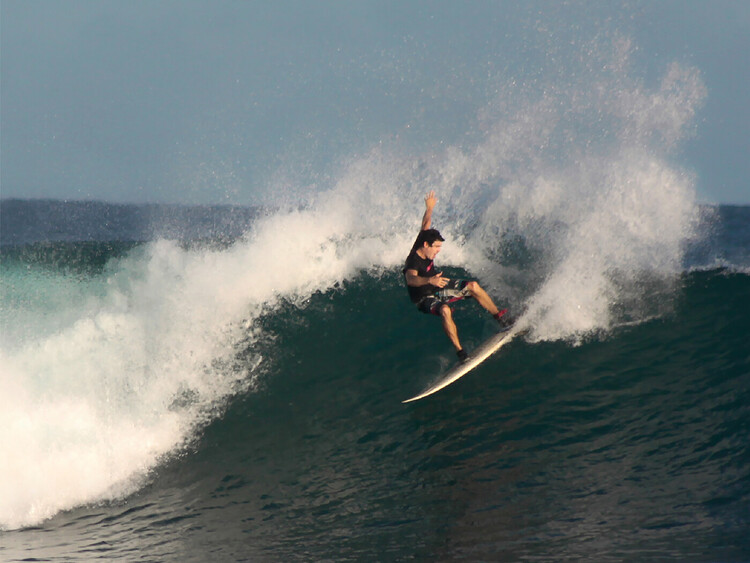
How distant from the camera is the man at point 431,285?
22.6ft

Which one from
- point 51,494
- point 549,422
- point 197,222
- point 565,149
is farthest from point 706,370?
point 197,222

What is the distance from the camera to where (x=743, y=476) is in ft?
17.4

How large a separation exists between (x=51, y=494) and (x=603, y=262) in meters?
6.51

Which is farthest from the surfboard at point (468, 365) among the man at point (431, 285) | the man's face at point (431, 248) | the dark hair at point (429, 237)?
the dark hair at point (429, 237)

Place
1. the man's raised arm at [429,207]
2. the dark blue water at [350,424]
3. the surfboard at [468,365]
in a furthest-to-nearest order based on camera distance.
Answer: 1. the surfboard at [468,365]
2. the man's raised arm at [429,207]
3. the dark blue water at [350,424]

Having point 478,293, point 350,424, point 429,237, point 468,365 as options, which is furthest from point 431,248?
point 350,424

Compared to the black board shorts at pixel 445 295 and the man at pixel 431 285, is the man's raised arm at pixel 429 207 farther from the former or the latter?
the black board shorts at pixel 445 295

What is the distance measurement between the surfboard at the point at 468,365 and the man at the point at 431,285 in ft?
0.29

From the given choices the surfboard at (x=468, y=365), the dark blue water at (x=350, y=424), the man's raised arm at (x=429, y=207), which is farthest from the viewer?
the surfboard at (x=468, y=365)

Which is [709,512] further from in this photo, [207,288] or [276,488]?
[207,288]

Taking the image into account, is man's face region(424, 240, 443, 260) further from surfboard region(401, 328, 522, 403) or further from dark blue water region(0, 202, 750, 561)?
dark blue water region(0, 202, 750, 561)

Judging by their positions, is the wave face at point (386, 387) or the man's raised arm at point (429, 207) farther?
the man's raised arm at point (429, 207)

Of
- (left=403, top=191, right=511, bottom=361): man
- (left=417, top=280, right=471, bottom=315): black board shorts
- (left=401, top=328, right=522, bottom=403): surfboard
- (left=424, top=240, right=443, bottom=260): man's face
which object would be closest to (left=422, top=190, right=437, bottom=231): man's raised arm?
(left=403, top=191, right=511, bottom=361): man

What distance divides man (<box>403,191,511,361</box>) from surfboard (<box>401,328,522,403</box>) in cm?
9
